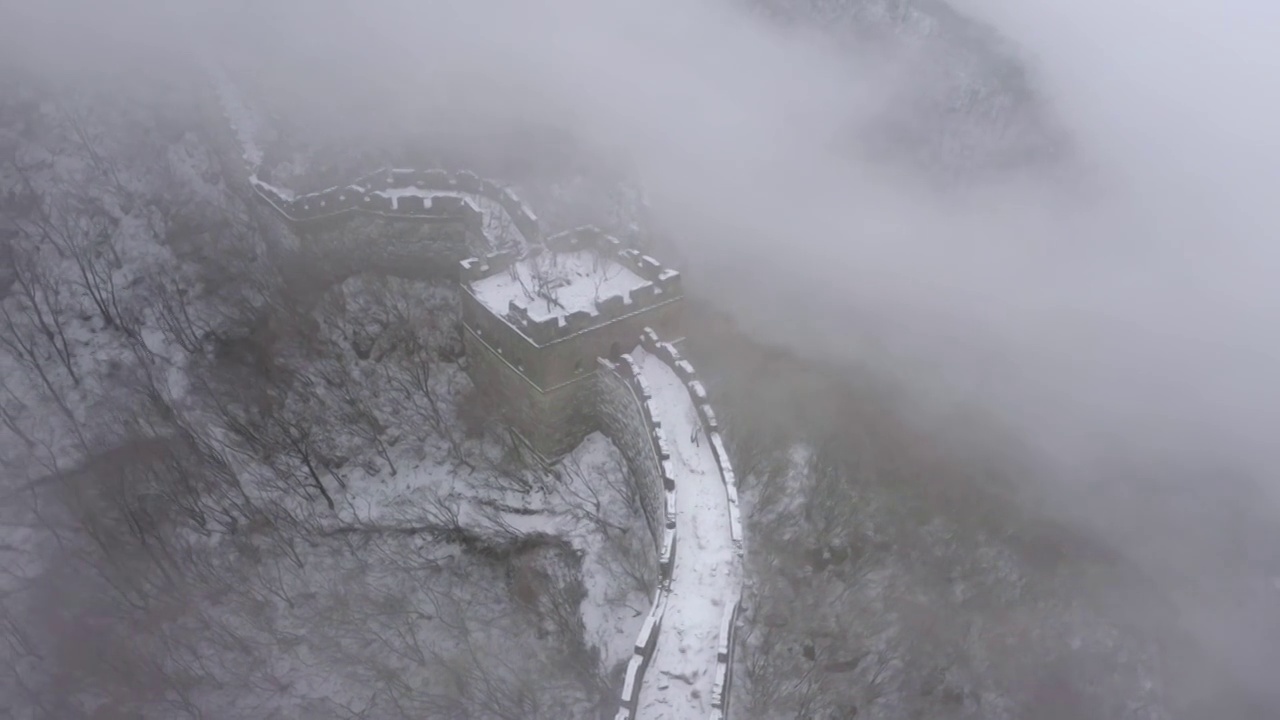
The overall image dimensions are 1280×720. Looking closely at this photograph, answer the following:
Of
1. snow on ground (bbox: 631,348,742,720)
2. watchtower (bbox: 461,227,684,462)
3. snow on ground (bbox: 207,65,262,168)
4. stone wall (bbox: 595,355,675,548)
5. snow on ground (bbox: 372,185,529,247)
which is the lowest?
snow on ground (bbox: 631,348,742,720)

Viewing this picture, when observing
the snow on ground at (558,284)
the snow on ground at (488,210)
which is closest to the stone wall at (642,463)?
the snow on ground at (558,284)

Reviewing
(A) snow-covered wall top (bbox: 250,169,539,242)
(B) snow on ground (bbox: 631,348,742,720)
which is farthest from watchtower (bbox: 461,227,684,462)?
(A) snow-covered wall top (bbox: 250,169,539,242)

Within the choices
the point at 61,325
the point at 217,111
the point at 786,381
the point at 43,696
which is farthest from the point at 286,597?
the point at 217,111

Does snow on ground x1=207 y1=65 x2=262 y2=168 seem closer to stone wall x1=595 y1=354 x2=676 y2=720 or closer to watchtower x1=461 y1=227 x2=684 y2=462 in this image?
watchtower x1=461 y1=227 x2=684 y2=462

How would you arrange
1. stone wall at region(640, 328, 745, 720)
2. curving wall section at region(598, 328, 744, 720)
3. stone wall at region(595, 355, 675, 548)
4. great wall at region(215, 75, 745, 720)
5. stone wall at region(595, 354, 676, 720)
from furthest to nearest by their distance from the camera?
stone wall at region(595, 355, 675, 548) < great wall at region(215, 75, 745, 720) < stone wall at region(595, 354, 676, 720) < curving wall section at region(598, 328, 744, 720) < stone wall at region(640, 328, 745, 720)

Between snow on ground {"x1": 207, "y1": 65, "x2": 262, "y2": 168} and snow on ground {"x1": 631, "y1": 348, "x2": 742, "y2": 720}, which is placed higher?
snow on ground {"x1": 207, "y1": 65, "x2": 262, "y2": 168}

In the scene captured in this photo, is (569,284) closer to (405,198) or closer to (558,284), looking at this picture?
(558,284)

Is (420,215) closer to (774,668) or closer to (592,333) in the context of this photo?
(592,333)

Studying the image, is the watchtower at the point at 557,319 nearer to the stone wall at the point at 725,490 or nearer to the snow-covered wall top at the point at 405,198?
the stone wall at the point at 725,490
